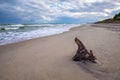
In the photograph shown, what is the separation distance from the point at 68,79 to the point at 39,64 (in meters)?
1.38

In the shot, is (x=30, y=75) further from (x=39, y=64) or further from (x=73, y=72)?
(x=73, y=72)

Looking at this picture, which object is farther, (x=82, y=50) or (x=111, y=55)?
(x=111, y=55)

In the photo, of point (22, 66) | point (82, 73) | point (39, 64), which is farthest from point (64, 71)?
point (22, 66)

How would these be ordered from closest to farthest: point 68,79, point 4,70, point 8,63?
point 68,79
point 4,70
point 8,63

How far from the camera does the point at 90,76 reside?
3227mm

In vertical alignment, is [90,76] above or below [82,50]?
below

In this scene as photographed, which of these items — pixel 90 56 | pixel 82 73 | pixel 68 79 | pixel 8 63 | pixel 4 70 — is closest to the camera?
pixel 68 79

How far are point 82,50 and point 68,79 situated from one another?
4.17 feet

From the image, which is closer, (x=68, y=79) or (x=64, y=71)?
(x=68, y=79)

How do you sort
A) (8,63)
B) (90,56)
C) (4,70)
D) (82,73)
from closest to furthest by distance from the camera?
(82,73) < (4,70) < (90,56) < (8,63)

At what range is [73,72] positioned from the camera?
3531 millimetres

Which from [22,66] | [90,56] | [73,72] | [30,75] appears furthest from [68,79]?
[22,66]

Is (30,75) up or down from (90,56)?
down

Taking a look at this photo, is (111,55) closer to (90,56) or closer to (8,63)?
(90,56)
